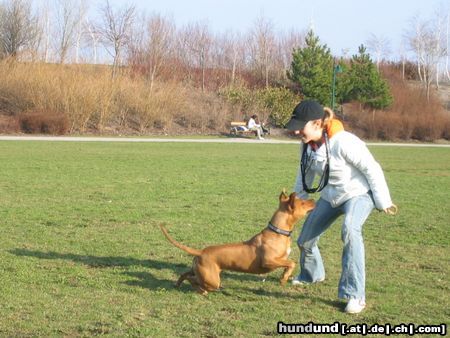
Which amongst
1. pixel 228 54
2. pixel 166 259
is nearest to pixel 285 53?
pixel 228 54

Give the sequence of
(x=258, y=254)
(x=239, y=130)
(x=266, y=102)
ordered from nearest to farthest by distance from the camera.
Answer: (x=258, y=254) → (x=239, y=130) → (x=266, y=102)

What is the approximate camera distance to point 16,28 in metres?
55.9

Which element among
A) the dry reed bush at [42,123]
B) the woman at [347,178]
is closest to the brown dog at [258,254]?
the woman at [347,178]

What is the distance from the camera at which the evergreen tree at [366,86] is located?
179ft

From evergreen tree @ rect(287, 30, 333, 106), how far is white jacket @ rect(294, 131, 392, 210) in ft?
160

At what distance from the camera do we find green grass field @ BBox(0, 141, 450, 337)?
222 inches

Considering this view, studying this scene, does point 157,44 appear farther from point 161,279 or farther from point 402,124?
point 161,279

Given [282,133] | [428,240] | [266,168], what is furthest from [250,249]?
[282,133]

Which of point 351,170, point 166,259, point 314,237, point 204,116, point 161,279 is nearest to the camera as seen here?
point 351,170

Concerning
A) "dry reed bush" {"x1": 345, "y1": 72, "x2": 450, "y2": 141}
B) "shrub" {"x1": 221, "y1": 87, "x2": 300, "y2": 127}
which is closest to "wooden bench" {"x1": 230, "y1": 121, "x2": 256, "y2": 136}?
"shrub" {"x1": 221, "y1": 87, "x2": 300, "y2": 127}

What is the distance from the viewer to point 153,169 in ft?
62.8

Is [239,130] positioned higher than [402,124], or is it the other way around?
[402,124]

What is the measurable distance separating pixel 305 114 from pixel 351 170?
0.66 metres

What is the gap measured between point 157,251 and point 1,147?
2047 cm
